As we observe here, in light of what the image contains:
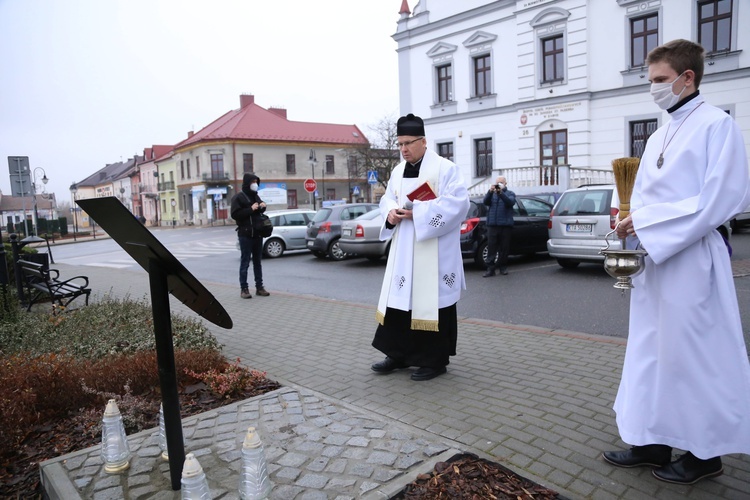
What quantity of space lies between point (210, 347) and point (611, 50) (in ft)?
80.1

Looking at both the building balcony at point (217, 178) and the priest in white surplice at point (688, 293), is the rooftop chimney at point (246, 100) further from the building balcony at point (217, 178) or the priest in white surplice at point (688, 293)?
the priest in white surplice at point (688, 293)

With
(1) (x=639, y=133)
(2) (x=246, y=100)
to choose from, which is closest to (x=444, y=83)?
(1) (x=639, y=133)

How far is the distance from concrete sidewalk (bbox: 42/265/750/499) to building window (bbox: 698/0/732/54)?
21243mm

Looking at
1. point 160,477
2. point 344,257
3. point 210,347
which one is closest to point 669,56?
point 160,477

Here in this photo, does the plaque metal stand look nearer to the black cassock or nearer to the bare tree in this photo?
the black cassock

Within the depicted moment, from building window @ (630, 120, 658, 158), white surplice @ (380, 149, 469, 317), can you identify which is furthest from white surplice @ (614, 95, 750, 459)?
building window @ (630, 120, 658, 158)

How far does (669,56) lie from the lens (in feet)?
9.57

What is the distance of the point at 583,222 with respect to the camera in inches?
423

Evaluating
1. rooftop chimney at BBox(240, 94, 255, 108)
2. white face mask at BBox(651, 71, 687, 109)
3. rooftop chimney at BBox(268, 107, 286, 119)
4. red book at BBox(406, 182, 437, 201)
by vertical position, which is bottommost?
A: red book at BBox(406, 182, 437, 201)

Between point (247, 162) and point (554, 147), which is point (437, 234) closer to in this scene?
point (554, 147)

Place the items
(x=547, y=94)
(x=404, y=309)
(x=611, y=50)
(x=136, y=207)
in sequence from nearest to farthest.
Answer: (x=404, y=309) → (x=611, y=50) → (x=547, y=94) → (x=136, y=207)

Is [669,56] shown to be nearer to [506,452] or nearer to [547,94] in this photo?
[506,452]

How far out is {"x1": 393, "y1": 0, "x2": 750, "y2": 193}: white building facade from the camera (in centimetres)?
2203

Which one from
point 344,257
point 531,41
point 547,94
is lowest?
point 344,257
